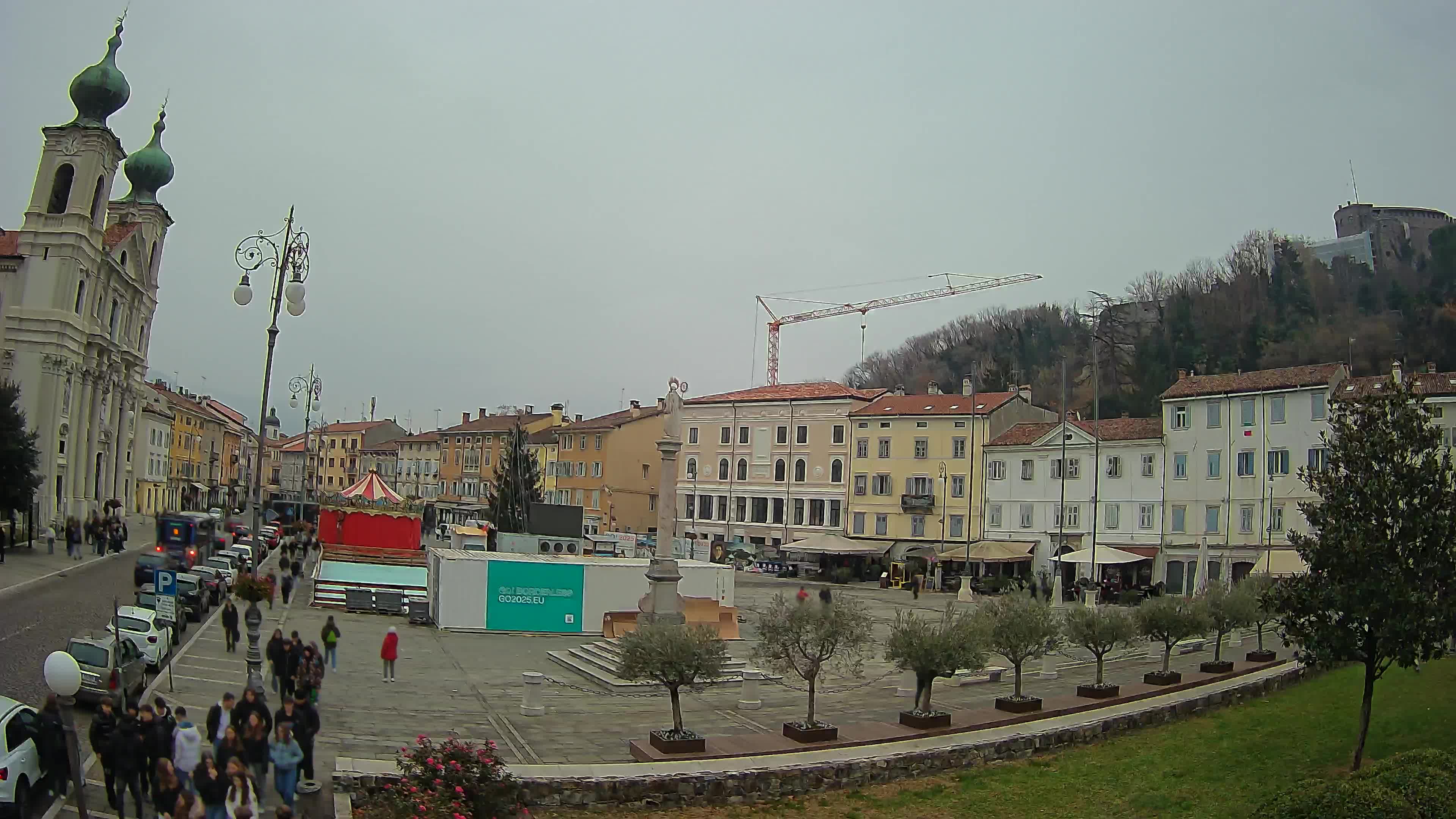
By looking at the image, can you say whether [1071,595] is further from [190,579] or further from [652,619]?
[190,579]

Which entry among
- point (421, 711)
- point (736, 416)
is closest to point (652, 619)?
point (421, 711)

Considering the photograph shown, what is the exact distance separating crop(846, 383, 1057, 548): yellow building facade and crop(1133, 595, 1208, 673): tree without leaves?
116 ft

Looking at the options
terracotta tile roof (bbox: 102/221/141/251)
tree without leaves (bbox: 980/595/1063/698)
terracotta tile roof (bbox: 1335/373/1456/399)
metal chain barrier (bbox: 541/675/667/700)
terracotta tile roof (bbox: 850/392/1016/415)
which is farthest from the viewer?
terracotta tile roof (bbox: 102/221/141/251)

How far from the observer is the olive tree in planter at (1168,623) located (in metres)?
24.3

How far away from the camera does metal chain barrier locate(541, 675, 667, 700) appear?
2380cm

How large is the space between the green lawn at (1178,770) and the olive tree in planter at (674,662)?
2382 mm

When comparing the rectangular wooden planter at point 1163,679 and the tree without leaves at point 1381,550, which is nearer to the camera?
the tree without leaves at point 1381,550

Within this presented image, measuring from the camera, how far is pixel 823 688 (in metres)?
25.2

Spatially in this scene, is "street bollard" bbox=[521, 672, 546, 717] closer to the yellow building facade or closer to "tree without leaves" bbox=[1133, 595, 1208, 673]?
"tree without leaves" bbox=[1133, 595, 1208, 673]

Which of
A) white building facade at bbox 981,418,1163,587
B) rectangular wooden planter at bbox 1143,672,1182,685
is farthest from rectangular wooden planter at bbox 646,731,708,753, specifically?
white building facade at bbox 981,418,1163,587

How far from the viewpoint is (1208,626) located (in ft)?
82.4

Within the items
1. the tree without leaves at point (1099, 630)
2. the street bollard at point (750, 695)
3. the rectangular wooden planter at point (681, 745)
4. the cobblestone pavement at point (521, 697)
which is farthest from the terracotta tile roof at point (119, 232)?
the tree without leaves at point (1099, 630)

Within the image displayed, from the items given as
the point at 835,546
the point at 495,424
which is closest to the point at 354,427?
the point at 495,424

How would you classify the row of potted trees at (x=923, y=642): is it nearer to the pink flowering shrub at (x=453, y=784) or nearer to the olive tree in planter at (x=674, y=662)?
the olive tree in planter at (x=674, y=662)
